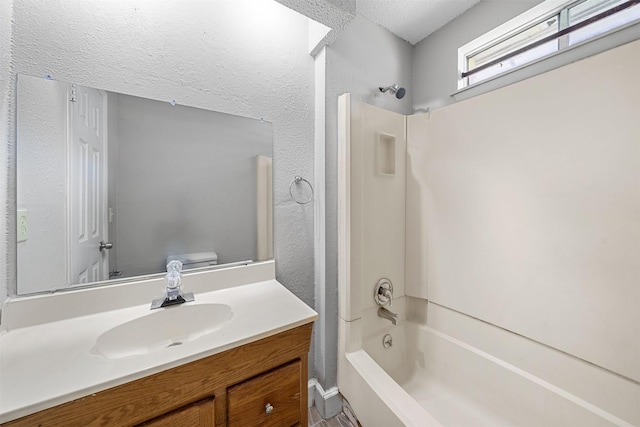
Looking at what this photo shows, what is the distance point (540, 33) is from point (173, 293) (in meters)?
2.41

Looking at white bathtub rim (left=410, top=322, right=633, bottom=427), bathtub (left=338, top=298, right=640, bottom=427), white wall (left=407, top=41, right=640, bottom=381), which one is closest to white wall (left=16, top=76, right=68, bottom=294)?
bathtub (left=338, top=298, right=640, bottom=427)

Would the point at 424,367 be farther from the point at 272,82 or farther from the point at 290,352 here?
the point at 272,82

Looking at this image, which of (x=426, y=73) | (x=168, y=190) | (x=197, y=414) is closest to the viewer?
(x=197, y=414)

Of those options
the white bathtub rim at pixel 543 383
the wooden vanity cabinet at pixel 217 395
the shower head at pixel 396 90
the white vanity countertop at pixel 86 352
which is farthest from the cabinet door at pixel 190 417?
the shower head at pixel 396 90

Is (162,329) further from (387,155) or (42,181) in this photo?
(387,155)

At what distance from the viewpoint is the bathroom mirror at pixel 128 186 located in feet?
2.94

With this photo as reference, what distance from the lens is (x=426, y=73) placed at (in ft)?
6.02

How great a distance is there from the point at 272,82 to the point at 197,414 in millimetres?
1519

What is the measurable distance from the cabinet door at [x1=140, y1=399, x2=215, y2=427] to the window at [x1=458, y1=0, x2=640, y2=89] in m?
2.17

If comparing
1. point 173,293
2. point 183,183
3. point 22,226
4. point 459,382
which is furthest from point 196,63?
point 459,382

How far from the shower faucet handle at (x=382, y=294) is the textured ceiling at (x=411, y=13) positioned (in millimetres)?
1795

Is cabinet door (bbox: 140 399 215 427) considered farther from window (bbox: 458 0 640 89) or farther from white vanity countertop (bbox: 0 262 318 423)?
window (bbox: 458 0 640 89)

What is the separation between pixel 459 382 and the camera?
142cm

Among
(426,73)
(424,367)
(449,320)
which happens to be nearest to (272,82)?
(426,73)
